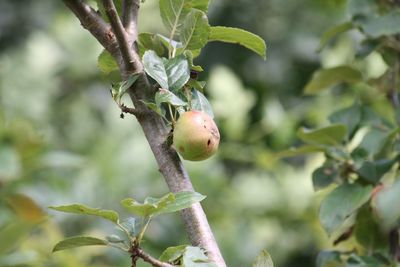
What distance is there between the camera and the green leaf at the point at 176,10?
29.3 inches

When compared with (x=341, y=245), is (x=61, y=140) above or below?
above

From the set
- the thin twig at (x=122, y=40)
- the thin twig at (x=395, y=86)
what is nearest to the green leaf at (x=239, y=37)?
the thin twig at (x=122, y=40)

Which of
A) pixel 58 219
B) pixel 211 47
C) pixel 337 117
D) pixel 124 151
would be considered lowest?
pixel 337 117

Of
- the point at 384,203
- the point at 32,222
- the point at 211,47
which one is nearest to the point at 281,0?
the point at 211,47

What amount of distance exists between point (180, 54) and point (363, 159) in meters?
0.32

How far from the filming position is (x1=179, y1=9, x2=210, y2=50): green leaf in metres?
0.71

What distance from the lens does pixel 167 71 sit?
691 mm

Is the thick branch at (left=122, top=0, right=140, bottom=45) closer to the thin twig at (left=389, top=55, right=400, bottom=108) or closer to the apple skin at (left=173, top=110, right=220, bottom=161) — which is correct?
the apple skin at (left=173, top=110, right=220, bottom=161)

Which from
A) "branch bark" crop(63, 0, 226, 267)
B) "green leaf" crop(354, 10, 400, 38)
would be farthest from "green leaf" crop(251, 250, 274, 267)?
"green leaf" crop(354, 10, 400, 38)

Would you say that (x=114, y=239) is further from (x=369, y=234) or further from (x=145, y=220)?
(x=369, y=234)

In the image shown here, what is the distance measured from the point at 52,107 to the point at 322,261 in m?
1.54

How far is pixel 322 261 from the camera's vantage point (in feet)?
3.13

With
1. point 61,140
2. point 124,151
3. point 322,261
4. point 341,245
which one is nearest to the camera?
point 322,261

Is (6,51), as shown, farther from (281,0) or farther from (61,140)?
(281,0)
